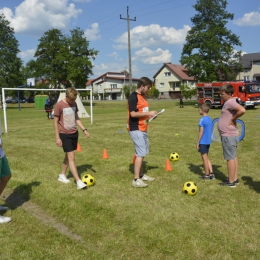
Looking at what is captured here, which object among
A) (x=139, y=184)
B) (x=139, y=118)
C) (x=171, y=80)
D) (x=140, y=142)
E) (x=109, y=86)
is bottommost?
(x=139, y=184)

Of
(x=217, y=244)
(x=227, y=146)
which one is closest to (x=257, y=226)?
(x=217, y=244)

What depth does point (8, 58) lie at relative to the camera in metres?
56.2

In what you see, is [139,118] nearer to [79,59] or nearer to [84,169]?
[84,169]

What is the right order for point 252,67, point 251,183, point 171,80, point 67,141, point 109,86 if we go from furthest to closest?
point 109,86 → point 171,80 → point 252,67 → point 251,183 → point 67,141

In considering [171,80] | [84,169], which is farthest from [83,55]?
[84,169]

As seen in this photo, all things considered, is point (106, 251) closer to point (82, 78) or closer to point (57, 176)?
point (57, 176)

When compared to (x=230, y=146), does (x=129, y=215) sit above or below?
below

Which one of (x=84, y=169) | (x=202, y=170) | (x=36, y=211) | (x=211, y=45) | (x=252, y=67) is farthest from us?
(x=252, y=67)

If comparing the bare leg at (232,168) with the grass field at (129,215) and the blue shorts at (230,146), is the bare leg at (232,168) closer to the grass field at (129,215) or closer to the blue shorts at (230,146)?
the blue shorts at (230,146)

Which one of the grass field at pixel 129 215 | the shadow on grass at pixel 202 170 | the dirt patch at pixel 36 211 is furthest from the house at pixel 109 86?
the dirt patch at pixel 36 211

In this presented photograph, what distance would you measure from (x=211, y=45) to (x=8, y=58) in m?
37.0

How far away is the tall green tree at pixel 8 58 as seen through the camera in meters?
54.9

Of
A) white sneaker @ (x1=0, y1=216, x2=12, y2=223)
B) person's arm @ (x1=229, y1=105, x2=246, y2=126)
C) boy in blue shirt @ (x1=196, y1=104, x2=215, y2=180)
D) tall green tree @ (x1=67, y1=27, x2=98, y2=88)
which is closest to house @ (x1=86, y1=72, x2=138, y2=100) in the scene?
tall green tree @ (x1=67, y1=27, x2=98, y2=88)

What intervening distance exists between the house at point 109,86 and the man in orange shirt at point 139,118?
91126 mm
